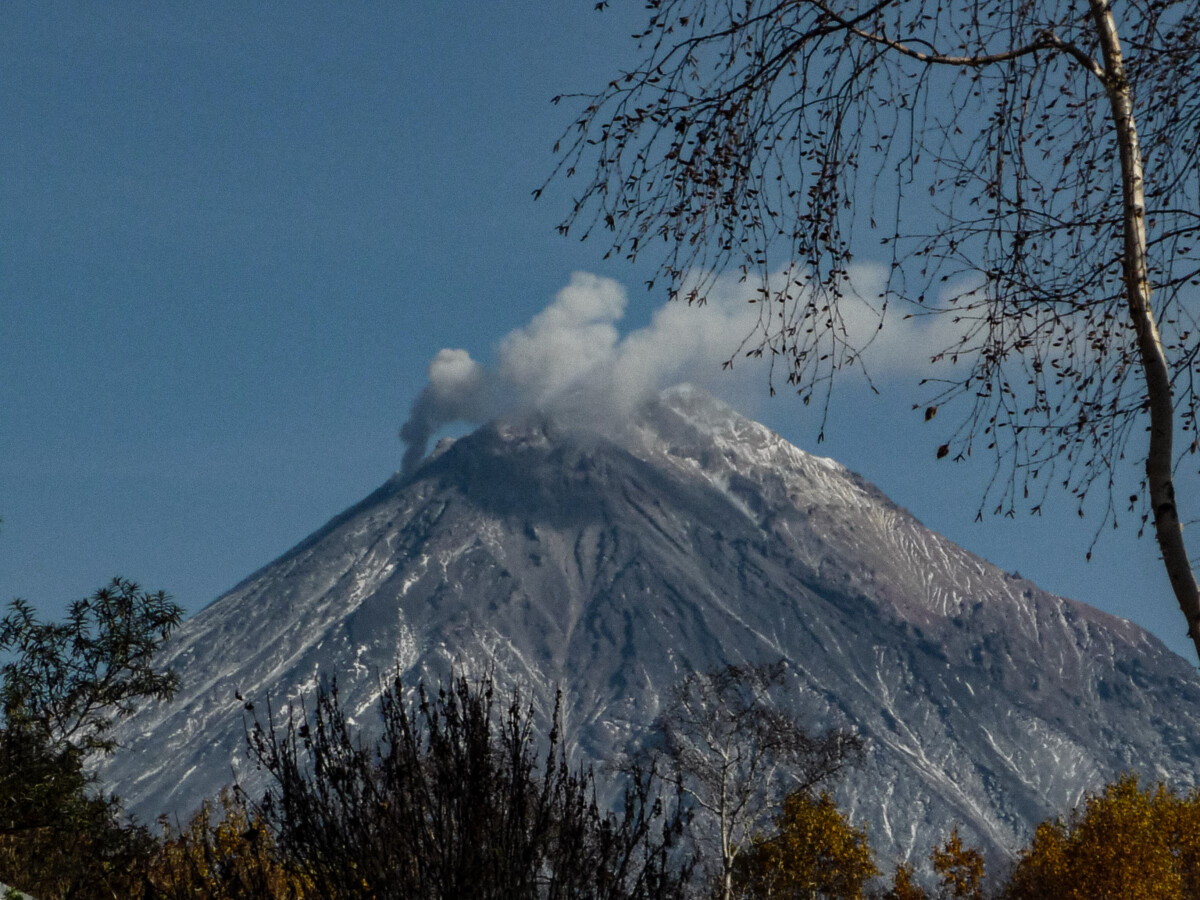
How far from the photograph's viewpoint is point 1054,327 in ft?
21.6

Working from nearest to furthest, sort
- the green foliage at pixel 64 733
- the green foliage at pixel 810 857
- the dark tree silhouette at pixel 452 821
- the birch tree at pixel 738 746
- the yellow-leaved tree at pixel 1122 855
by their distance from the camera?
the dark tree silhouette at pixel 452 821
the green foliage at pixel 64 733
the birch tree at pixel 738 746
the yellow-leaved tree at pixel 1122 855
the green foliage at pixel 810 857

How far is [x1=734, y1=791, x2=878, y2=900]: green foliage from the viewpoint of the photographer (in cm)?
3803

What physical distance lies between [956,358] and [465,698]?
9.99ft

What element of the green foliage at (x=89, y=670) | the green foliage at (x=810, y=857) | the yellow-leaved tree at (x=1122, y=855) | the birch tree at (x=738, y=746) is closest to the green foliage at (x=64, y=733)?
the green foliage at (x=89, y=670)

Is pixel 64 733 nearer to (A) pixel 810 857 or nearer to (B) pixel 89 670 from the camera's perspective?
(B) pixel 89 670

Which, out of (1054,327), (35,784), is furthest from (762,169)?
(35,784)

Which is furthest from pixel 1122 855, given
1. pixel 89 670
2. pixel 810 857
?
pixel 89 670

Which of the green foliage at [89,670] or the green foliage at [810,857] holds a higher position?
the green foliage at [89,670]

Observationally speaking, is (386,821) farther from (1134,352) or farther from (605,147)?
Answer: (1134,352)

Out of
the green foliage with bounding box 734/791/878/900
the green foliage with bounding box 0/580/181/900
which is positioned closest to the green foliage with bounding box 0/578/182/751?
the green foliage with bounding box 0/580/181/900

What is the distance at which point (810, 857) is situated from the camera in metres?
38.2

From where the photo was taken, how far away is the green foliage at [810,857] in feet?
125

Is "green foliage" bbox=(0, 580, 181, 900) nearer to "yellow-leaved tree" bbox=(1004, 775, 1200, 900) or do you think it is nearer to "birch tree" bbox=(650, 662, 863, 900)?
"birch tree" bbox=(650, 662, 863, 900)

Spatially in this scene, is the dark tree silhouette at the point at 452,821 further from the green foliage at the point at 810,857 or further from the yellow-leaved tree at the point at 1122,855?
the yellow-leaved tree at the point at 1122,855
